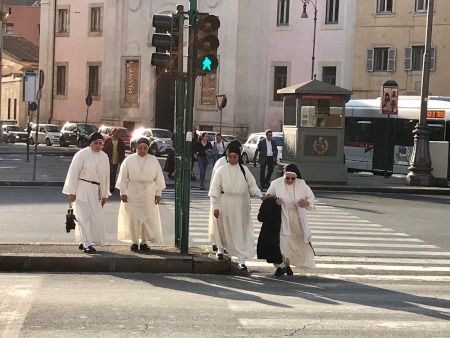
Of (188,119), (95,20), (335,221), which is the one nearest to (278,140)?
(335,221)

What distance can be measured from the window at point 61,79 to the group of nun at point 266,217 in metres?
54.8

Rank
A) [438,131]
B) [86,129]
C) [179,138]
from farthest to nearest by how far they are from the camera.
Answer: [86,129]
[438,131]
[179,138]

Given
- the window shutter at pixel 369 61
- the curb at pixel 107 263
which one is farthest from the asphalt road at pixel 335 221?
the window shutter at pixel 369 61

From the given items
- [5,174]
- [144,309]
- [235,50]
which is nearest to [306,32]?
[235,50]

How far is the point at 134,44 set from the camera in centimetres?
6309

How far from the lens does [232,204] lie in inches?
540

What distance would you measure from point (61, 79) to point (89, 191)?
181ft

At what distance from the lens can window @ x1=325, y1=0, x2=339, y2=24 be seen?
184ft

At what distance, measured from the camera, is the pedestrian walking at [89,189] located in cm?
1391

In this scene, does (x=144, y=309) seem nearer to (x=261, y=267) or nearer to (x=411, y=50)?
(x=261, y=267)

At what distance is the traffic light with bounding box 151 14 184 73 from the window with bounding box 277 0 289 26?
147ft

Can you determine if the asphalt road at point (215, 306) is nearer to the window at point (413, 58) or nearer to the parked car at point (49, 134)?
the window at point (413, 58)

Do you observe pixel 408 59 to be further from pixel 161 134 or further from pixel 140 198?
pixel 140 198

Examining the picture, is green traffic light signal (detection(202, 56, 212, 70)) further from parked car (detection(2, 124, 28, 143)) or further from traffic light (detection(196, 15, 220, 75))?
parked car (detection(2, 124, 28, 143))
